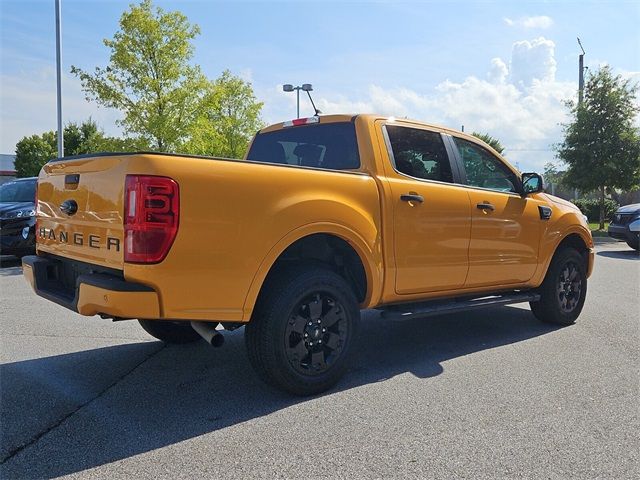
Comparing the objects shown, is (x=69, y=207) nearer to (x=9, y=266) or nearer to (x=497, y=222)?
(x=497, y=222)

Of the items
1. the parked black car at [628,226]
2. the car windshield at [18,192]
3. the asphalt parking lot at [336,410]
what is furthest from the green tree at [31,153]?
the asphalt parking lot at [336,410]

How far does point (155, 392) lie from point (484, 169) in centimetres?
359

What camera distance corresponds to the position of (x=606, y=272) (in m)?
10.4

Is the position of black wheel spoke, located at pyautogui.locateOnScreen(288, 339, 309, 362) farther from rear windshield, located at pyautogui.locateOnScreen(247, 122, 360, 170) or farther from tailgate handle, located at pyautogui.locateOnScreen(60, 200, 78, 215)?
tailgate handle, located at pyautogui.locateOnScreen(60, 200, 78, 215)

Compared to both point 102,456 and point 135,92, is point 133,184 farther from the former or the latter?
point 135,92

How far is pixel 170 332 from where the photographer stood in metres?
4.85

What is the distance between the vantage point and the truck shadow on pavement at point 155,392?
2.93 metres

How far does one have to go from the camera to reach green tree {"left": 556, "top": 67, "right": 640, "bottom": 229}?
67.4 feet

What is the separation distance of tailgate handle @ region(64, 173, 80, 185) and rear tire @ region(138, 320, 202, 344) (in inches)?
58.9

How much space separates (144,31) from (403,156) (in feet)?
52.1

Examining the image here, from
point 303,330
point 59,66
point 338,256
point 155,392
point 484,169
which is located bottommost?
point 155,392

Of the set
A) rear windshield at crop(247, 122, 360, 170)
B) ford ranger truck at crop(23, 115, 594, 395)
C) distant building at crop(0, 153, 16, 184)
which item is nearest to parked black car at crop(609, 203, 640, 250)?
ford ranger truck at crop(23, 115, 594, 395)

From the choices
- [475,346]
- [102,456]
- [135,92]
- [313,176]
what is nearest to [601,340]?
[475,346]


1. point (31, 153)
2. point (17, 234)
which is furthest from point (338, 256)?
point (31, 153)
